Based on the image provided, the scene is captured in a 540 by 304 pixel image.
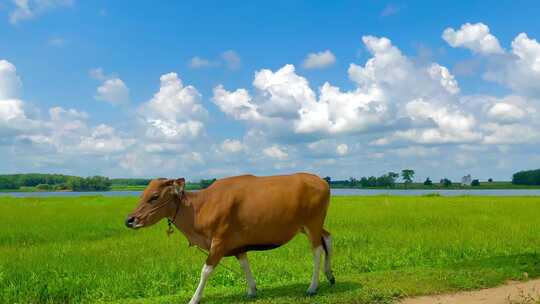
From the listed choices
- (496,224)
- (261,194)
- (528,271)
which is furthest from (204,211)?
(496,224)

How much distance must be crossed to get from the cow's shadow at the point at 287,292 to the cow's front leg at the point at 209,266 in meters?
0.74

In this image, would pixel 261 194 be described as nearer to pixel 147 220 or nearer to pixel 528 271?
pixel 147 220

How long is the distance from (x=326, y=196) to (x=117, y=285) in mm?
4366

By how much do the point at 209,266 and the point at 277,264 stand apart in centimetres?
442

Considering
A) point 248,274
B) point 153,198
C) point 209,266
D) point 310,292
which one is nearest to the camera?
point 209,266

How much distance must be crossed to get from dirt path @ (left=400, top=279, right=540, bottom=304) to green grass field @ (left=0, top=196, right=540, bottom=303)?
0.23 metres

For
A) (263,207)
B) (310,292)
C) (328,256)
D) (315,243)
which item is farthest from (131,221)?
(328,256)

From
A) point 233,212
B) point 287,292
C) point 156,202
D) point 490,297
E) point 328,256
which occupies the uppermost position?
point 156,202

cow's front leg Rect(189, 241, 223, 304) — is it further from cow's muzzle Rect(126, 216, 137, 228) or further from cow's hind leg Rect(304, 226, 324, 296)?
cow's hind leg Rect(304, 226, 324, 296)

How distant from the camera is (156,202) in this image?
6.51m

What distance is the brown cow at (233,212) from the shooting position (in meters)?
6.50

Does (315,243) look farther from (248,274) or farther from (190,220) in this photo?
(190,220)

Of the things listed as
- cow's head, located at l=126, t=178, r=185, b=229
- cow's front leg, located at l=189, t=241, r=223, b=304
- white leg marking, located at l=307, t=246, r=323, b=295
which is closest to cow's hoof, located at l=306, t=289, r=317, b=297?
white leg marking, located at l=307, t=246, r=323, b=295

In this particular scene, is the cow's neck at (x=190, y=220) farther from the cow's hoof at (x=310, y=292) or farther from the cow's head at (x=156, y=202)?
the cow's hoof at (x=310, y=292)
